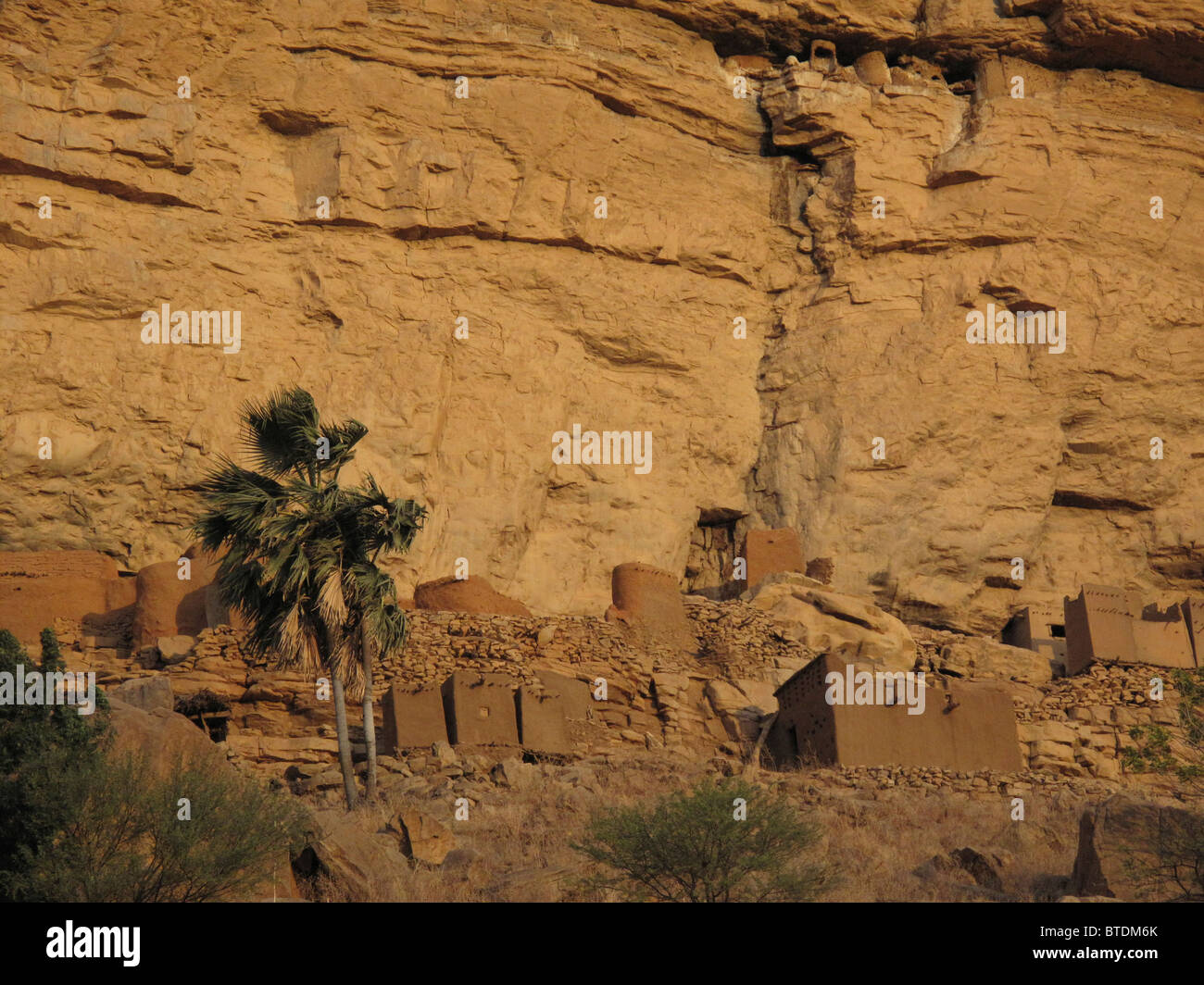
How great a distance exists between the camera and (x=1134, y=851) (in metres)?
15.3

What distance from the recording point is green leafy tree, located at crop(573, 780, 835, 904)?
14.5 meters

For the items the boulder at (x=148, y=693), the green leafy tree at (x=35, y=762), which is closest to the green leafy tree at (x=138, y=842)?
the green leafy tree at (x=35, y=762)

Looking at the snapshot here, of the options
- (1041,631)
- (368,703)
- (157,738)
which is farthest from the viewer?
(1041,631)

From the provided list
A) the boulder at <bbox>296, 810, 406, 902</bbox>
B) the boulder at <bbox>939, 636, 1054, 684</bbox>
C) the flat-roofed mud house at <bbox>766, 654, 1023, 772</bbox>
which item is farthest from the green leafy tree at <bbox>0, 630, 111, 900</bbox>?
the boulder at <bbox>939, 636, 1054, 684</bbox>

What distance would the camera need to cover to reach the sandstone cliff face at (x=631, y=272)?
39375 mm

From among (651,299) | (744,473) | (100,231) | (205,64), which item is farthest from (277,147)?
(744,473)

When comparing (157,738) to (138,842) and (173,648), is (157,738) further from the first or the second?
(173,648)

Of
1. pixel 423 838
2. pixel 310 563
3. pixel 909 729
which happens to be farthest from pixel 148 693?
pixel 909 729

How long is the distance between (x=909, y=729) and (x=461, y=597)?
8943 mm

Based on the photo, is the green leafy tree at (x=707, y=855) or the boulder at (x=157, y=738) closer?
the green leafy tree at (x=707, y=855)

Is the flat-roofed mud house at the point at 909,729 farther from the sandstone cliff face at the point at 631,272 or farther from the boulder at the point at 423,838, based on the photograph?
the sandstone cliff face at the point at 631,272

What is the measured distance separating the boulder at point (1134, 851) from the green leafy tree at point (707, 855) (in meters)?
2.53

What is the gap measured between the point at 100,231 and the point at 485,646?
19350 millimetres

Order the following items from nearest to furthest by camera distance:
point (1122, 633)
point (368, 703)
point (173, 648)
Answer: point (368, 703)
point (173, 648)
point (1122, 633)
